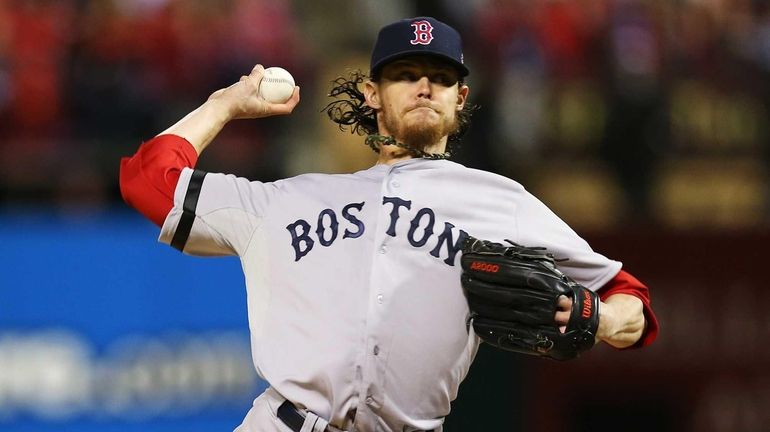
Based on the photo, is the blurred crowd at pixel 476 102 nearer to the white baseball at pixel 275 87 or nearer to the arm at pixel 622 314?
the white baseball at pixel 275 87

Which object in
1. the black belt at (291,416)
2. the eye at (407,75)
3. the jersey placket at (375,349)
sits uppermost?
the eye at (407,75)

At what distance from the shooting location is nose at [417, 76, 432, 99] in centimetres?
377

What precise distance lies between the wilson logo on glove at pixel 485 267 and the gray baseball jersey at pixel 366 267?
0.42 feet

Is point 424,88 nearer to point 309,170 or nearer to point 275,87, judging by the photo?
point 275,87

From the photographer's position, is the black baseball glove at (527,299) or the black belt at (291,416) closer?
the black baseball glove at (527,299)

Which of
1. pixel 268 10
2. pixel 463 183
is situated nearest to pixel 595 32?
pixel 268 10

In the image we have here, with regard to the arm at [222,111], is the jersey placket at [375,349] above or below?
below

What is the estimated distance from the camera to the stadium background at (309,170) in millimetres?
7039

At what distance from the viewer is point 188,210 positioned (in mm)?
3682

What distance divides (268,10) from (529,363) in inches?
116

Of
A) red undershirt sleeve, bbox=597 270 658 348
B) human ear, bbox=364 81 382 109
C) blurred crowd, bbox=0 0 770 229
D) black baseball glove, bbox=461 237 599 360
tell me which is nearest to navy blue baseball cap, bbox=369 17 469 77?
human ear, bbox=364 81 382 109

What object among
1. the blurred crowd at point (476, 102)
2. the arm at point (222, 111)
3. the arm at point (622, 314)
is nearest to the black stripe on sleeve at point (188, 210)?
the arm at point (222, 111)

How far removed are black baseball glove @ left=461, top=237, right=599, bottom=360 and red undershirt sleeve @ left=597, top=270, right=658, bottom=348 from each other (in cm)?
20

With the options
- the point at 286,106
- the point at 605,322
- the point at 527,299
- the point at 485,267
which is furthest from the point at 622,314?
the point at 286,106
